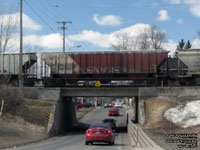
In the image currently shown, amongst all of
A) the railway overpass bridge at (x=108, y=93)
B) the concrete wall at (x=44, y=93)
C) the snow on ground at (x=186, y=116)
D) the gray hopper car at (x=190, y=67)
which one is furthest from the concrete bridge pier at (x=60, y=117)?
the gray hopper car at (x=190, y=67)

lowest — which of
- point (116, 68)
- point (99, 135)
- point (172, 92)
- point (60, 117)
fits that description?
point (60, 117)

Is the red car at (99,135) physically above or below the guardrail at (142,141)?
below

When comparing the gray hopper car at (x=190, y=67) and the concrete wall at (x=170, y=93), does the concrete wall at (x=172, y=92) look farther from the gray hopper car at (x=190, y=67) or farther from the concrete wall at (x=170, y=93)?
the gray hopper car at (x=190, y=67)

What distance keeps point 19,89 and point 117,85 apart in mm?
11816

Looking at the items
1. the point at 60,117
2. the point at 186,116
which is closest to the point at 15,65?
the point at 60,117

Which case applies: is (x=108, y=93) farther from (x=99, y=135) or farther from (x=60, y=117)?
(x=99, y=135)

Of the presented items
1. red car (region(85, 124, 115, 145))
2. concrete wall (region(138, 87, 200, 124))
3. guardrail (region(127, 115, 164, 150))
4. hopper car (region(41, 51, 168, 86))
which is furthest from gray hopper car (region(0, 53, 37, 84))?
guardrail (region(127, 115, 164, 150))

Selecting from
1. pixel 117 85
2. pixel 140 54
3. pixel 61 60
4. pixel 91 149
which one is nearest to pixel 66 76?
pixel 61 60

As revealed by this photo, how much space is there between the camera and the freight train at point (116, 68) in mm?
40812

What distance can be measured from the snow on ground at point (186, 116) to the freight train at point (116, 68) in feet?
34.5

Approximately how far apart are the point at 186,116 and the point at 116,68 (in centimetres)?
1469

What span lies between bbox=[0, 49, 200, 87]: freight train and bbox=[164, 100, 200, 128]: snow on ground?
1051 centimetres

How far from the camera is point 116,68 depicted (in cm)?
4100

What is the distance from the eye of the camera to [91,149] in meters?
19.9
